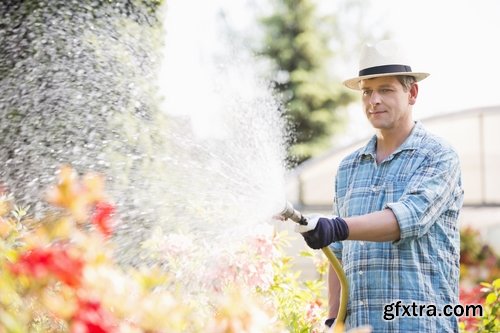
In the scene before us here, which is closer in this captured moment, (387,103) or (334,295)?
(387,103)

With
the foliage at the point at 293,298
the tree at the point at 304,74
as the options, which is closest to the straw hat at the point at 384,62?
the foliage at the point at 293,298

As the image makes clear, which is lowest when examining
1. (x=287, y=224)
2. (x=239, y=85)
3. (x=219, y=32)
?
(x=287, y=224)

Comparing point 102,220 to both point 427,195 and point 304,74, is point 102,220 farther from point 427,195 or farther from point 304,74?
point 304,74

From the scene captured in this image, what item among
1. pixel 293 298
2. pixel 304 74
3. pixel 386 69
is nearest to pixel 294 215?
pixel 386 69

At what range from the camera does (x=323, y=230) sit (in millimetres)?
2232

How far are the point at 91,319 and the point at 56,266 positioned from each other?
0.10 meters

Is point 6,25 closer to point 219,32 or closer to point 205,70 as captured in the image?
point 205,70

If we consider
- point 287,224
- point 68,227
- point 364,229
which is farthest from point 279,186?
point 287,224

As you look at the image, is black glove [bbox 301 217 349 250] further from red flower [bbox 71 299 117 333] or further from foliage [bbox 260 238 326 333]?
red flower [bbox 71 299 117 333]

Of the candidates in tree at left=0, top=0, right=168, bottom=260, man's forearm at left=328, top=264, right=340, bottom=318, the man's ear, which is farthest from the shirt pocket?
tree at left=0, top=0, right=168, bottom=260

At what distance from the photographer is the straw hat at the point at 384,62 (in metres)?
2.65

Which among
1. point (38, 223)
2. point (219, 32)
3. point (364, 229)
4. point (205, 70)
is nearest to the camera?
point (364, 229)

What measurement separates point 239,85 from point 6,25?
147 cm

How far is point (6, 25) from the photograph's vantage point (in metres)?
4.66
